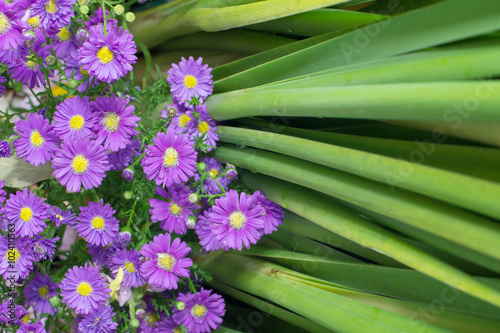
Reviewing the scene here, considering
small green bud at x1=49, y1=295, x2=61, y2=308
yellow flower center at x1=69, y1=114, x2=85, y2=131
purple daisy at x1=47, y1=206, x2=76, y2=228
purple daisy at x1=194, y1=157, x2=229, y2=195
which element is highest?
purple daisy at x1=194, y1=157, x2=229, y2=195

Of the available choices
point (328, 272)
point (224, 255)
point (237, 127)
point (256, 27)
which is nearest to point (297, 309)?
point (328, 272)

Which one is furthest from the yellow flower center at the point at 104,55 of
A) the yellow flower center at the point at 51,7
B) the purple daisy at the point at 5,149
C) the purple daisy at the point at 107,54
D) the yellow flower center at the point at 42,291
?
the yellow flower center at the point at 42,291

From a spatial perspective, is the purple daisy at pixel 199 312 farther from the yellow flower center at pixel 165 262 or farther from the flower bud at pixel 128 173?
the flower bud at pixel 128 173

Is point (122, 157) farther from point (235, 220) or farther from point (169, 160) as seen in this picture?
point (235, 220)

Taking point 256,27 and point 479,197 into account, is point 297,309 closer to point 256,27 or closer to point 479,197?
point 479,197

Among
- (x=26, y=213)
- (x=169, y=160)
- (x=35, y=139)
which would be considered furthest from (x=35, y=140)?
(x=169, y=160)

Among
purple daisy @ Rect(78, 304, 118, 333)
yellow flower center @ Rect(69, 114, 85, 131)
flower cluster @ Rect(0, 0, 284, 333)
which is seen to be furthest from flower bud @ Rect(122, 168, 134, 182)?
purple daisy @ Rect(78, 304, 118, 333)

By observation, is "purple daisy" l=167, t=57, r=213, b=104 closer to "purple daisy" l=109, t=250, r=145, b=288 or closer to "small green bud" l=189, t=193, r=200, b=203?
"small green bud" l=189, t=193, r=200, b=203
